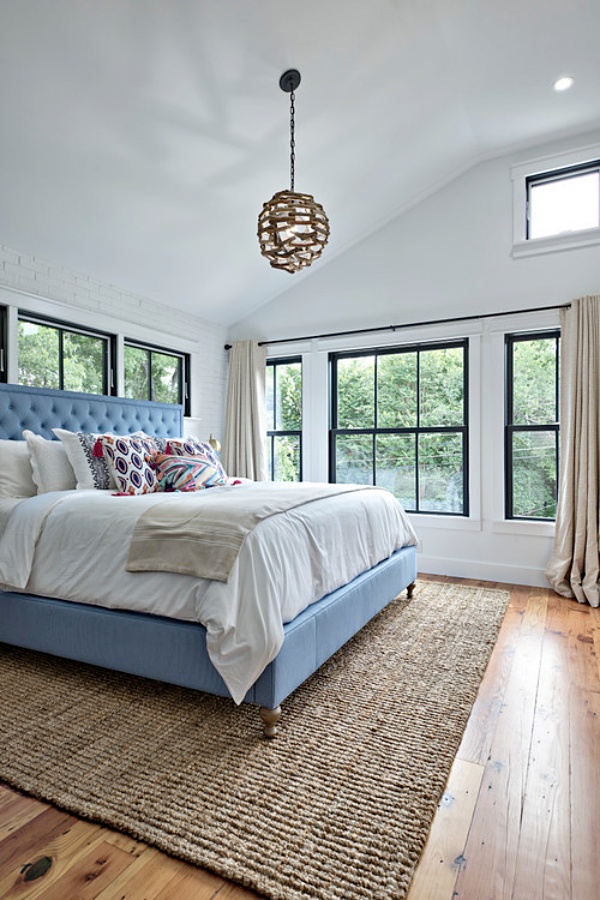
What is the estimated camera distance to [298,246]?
9.05ft

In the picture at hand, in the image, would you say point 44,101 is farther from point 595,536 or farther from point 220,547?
point 595,536

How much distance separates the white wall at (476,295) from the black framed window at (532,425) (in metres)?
0.11

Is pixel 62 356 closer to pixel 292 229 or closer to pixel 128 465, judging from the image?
pixel 128 465

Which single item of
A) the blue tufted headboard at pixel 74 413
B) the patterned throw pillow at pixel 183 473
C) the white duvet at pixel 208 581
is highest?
the blue tufted headboard at pixel 74 413

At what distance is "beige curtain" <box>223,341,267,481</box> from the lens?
509 cm

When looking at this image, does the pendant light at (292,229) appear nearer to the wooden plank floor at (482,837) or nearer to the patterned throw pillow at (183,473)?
the patterned throw pillow at (183,473)

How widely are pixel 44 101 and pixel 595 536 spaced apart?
4266 mm

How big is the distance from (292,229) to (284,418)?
268cm

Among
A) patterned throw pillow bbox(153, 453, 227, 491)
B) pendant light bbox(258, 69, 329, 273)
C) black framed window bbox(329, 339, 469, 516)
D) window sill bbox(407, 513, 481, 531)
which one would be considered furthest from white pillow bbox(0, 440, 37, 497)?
window sill bbox(407, 513, 481, 531)

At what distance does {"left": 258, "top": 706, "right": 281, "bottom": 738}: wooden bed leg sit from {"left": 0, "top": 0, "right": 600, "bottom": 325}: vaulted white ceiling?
303 cm

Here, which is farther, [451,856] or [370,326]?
[370,326]

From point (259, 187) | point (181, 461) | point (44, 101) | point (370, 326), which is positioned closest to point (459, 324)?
point (370, 326)

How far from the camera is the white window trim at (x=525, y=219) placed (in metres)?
3.87

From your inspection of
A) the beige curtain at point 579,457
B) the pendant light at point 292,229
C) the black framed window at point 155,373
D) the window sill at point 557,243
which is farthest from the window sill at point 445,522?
the pendant light at point 292,229
